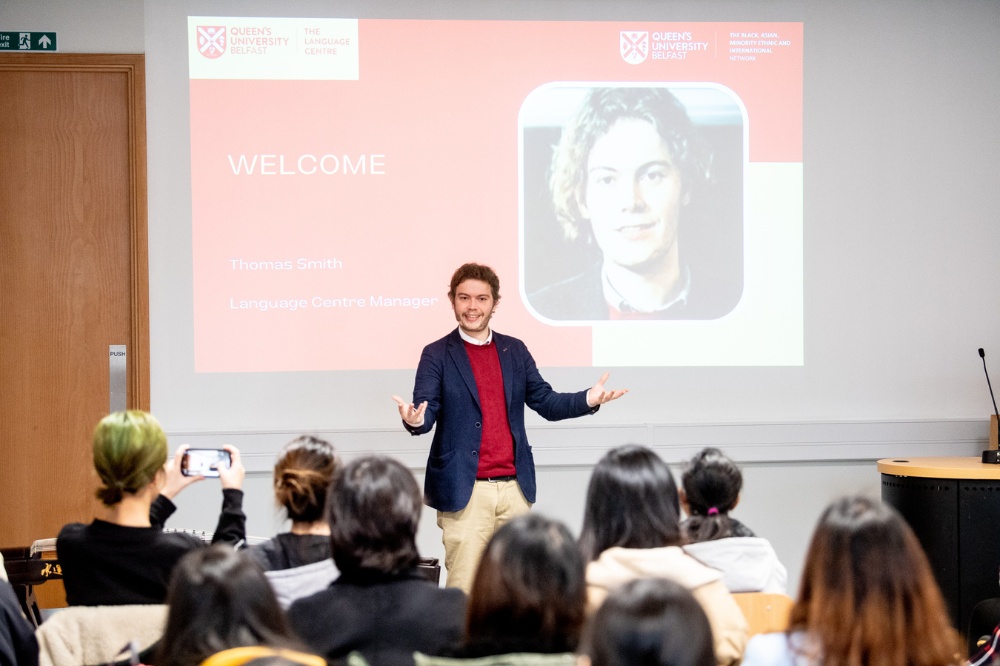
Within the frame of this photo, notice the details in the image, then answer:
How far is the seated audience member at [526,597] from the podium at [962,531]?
110 inches

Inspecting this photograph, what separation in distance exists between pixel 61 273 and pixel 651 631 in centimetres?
382

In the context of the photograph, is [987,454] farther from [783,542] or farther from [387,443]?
[387,443]

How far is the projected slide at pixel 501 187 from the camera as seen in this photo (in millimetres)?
4176

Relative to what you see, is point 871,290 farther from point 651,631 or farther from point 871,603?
point 651,631

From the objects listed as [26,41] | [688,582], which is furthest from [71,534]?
[26,41]

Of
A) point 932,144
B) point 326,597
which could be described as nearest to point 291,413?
point 326,597

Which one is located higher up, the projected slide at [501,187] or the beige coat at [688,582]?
the projected slide at [501,187]

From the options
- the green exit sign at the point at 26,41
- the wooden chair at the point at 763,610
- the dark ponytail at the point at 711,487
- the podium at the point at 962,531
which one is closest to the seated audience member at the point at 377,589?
the wooden chair at the point at 763,610

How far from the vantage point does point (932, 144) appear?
443 cm

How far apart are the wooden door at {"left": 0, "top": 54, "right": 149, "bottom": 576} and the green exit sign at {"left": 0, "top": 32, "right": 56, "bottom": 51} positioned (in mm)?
47

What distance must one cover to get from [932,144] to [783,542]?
1979 mm

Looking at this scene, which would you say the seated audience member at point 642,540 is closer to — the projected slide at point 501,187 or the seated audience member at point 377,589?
the seated audience member at point 377,589

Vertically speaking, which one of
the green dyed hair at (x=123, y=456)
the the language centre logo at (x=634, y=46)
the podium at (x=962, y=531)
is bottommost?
the podium at (x=962, y=531)

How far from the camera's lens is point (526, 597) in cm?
137
